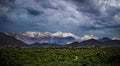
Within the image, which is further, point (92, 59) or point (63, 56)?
point (63, 56)

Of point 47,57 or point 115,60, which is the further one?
point 47,57

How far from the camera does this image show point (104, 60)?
83500 millimetres

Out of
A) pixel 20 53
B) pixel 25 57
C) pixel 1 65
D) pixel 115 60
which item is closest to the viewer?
pixel 1 65

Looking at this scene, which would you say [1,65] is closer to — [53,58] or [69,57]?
[53,58]

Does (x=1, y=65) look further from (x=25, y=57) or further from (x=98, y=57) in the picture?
(x=98, y=57)

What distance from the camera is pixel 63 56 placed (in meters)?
92.1

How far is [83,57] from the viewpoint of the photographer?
90188mm

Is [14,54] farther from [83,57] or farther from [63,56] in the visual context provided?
[83,57]

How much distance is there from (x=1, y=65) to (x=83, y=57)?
129 ft

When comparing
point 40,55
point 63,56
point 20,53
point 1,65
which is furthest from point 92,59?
point 1,65

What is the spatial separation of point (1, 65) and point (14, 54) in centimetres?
3290

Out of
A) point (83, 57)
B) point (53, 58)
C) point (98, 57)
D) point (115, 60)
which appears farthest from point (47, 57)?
point (115, 60)

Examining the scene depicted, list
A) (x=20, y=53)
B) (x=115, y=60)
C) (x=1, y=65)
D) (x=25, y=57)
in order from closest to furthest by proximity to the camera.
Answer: (x=1, y=65) < (x=115, y=60) < (x=25, y=57) < (x=20, y=53)

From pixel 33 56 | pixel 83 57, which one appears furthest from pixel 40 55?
pixel 83 57
